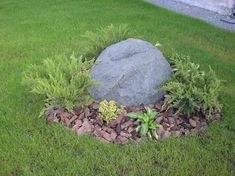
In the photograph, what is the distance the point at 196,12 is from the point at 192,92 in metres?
5.95

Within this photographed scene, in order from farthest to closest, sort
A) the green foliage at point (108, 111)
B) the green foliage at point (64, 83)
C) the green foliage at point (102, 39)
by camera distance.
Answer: the green foliage at point (102, 39)
the green foliage at point (64, 83)
the green foliage at point (108, 111)

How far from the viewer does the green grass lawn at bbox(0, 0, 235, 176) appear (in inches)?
170

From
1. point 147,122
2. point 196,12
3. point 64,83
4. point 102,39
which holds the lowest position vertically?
point 196,12

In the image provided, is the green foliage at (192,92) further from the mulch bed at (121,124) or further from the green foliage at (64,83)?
the green foliage at (64,83)

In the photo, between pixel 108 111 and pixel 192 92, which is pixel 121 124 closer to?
pixel 108 111

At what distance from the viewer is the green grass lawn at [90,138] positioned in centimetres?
431

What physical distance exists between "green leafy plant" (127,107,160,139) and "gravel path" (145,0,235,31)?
492 centimetres

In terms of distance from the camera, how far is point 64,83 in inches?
199

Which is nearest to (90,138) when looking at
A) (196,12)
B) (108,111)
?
(108,111)

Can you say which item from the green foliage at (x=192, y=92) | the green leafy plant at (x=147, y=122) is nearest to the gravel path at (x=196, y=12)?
the green foliage at (x=192, y=92)

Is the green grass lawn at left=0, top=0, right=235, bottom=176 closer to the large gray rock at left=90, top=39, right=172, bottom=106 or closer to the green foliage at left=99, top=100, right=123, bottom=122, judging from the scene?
the green foliage at left=99, top=100, right=123, bottom=122

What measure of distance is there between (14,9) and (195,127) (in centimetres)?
753

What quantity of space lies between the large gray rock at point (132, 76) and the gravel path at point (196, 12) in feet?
14.3

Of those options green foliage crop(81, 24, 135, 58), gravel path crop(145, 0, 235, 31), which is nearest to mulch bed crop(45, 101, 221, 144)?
green foliage crop(81, 24, 135, 58)
